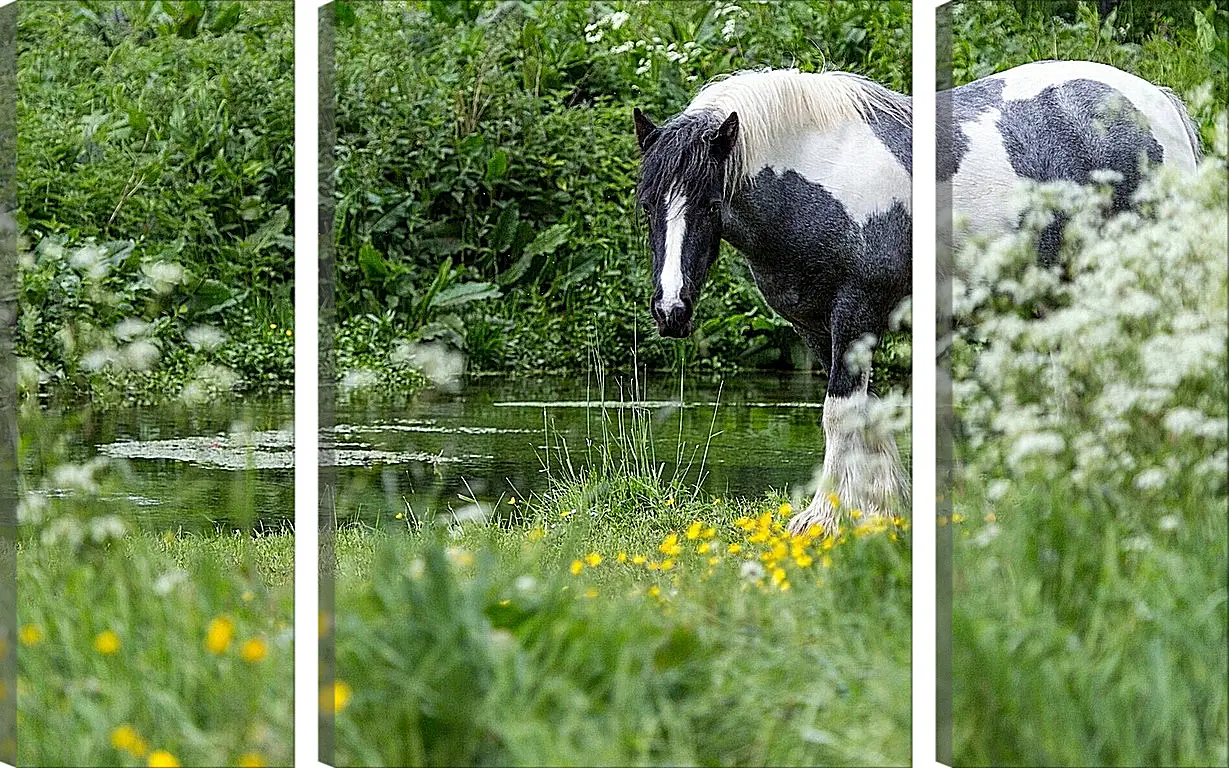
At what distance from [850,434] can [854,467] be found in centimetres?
10

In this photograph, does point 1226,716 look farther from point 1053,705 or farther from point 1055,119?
point 1055,119

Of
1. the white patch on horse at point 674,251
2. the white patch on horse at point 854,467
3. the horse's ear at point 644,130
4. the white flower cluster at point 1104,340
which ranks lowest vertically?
the white patch on horse at point 854,467

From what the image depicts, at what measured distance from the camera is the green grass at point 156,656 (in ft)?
7.37

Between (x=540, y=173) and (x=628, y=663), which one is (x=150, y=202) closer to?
(x=540, y=173)

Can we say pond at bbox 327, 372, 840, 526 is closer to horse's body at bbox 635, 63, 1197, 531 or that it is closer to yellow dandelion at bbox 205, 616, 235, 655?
horse's body at bbox 635, 63, 1197, 531

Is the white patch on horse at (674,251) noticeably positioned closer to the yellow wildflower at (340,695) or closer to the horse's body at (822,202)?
the horse's body at (822,202)

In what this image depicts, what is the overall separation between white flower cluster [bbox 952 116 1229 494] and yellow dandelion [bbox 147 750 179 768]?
1431 mm

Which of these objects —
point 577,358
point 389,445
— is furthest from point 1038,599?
point 389,445

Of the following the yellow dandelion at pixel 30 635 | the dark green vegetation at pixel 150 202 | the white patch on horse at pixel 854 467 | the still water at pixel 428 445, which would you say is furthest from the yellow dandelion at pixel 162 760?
the white patch on horse at pixel 854 467

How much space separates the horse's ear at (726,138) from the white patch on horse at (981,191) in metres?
0.62

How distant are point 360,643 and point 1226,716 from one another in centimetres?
137

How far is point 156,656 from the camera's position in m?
2.31

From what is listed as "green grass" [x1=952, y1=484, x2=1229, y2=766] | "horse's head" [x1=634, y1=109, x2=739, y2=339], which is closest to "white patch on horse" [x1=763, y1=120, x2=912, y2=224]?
"horse's head" [x1=634, y1=109, x2=739, y2=339]

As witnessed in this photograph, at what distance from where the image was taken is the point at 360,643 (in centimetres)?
225
